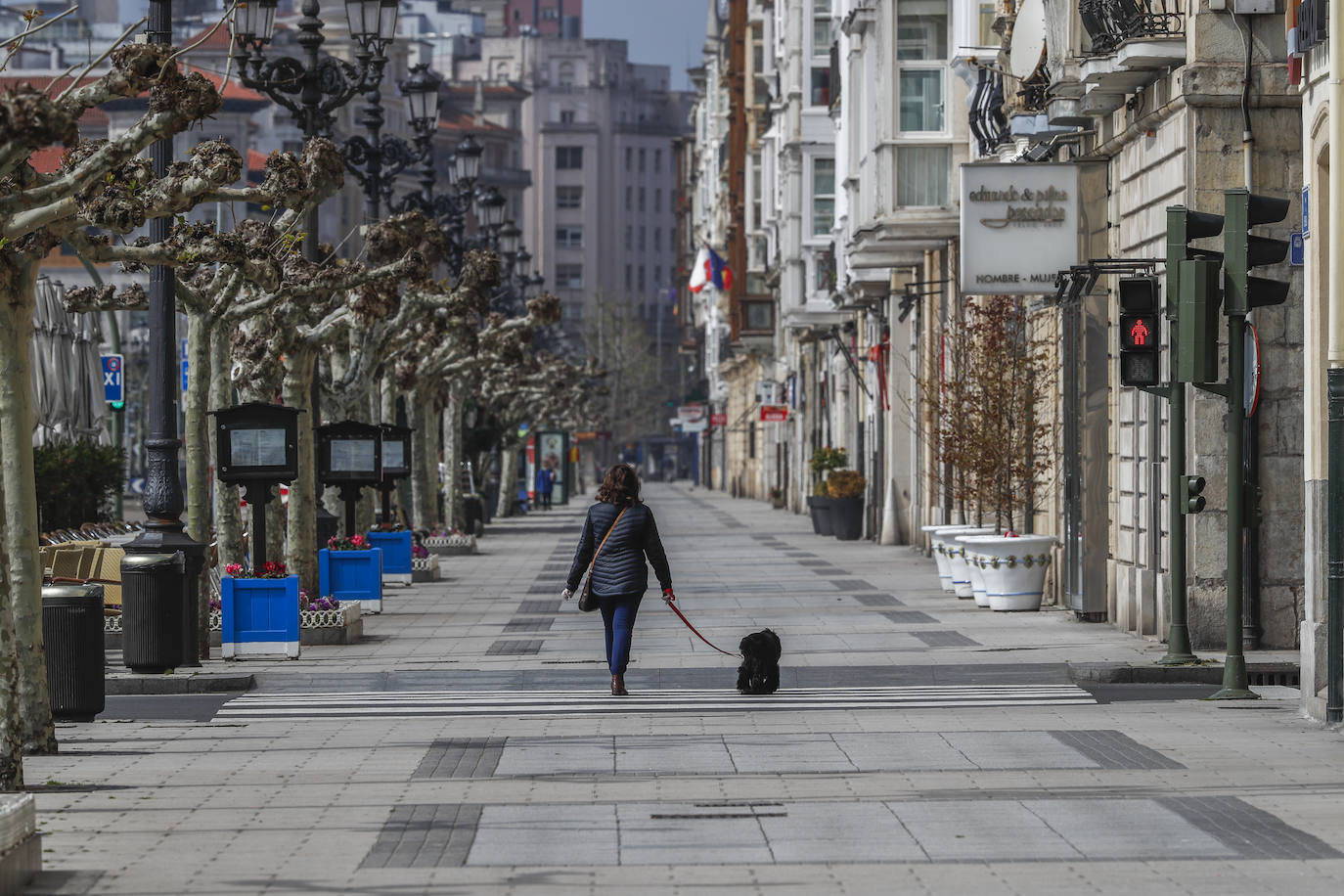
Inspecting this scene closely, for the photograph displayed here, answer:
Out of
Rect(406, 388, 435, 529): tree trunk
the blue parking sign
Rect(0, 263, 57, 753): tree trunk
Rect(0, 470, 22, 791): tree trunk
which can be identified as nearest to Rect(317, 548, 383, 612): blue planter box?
Rect(0, 263, 57, 753): tree trunk

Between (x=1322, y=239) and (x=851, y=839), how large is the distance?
716 centimetres

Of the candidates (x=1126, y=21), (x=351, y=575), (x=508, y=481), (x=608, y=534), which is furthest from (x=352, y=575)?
(x=508, y=481)

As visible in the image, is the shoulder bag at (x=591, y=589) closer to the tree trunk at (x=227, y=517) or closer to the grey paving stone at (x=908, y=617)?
the tree trunk at (x=227, y=517)

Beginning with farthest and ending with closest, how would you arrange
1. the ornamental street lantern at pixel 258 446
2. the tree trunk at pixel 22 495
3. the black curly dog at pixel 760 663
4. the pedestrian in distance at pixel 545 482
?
1. the pedestrian in distance at pixel 545 482
2. the ornamental street lantern at pixel 258 446
3. the black curly dog at pixel 760 663
4. the tree trunk at pixel 22 495

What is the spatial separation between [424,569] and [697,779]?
22139mm

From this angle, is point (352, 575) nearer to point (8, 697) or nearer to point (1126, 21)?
point (1126, 21)

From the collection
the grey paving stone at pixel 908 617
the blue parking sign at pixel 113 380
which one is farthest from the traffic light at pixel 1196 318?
the blue parking sign at pixel 113 380

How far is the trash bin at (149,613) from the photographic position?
18.0 meters

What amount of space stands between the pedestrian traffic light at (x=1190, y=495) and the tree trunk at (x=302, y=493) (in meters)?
10.1

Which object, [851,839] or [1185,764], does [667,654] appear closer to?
[1185,764]

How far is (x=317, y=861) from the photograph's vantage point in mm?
9875

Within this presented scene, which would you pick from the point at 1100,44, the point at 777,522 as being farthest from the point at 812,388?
the point at 1100,44

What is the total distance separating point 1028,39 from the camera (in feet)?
90.6

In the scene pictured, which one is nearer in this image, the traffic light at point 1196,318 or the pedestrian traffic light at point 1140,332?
the traffic light at point 1196,318
